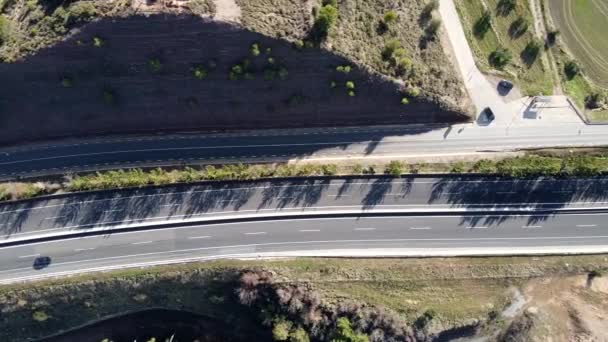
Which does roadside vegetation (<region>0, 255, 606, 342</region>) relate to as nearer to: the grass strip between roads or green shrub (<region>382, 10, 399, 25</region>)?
the grass strip between roads

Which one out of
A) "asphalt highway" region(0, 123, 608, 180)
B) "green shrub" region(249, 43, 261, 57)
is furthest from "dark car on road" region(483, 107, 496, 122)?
"green shrub" region(249, 43, 261, 57)

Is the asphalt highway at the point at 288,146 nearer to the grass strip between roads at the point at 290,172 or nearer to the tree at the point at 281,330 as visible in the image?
the grass strip between roads at the point at 290,172

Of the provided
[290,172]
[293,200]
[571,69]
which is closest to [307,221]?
[293,200]

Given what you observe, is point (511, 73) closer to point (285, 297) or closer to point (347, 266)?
point (347, 266)

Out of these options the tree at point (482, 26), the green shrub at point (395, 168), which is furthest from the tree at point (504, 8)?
the green shrub at point (395, 168)

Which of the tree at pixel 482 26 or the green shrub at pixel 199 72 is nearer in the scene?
the green shrub at pixel 199 72
